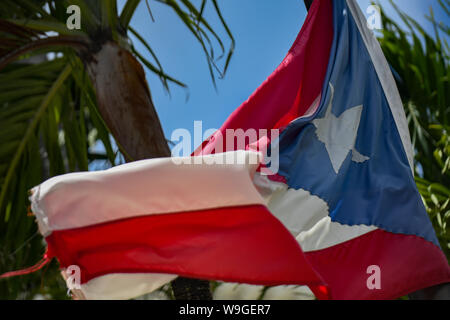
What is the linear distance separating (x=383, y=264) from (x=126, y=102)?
136 cm

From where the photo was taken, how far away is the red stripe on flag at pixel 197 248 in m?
1.90

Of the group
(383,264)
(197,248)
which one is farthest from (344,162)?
(197,248)

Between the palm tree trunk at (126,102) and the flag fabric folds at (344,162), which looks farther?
the palm tree trunk at (126,102)

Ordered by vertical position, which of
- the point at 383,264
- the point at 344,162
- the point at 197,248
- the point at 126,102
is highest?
the point at 126,102

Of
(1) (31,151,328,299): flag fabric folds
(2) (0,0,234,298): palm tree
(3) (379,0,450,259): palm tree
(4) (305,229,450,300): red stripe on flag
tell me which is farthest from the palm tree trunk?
(3) (379,0,450,259): palm tree

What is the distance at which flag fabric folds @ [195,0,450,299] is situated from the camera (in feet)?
7.32

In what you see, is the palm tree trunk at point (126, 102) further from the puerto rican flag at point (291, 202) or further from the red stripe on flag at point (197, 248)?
the red stripe on flag at point (197, 248)

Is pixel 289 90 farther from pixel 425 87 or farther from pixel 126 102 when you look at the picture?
pixel 425 87

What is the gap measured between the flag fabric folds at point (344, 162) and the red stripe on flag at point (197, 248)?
294mm

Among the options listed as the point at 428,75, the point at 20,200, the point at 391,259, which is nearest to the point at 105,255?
the point at 391,259

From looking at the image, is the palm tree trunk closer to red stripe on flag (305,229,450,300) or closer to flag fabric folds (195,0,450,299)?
flag fabric folds (195,0,450,299)

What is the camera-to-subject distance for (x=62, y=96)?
431 cm

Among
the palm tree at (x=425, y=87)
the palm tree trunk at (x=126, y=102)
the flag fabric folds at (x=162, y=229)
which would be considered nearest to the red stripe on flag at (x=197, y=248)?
the flag fabric folds at (x=162, y=229)

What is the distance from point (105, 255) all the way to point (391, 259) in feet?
3.28
